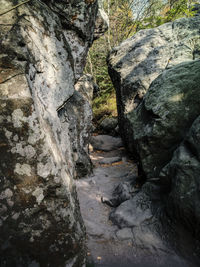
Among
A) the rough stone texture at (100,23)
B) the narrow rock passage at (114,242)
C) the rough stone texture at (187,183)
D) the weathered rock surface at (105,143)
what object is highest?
the rough stone texture at (100,23)

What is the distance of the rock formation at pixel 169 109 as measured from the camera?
101 inches

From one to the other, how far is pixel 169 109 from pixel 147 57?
4174 mm

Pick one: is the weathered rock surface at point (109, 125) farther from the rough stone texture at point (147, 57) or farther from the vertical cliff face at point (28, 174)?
the vertical cliff face at point (28, 174)

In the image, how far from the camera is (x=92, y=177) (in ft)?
17.1

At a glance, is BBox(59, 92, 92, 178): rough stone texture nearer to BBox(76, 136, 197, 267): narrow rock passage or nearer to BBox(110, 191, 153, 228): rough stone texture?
BBox(76, 136, 197, 267): narrow rock passage

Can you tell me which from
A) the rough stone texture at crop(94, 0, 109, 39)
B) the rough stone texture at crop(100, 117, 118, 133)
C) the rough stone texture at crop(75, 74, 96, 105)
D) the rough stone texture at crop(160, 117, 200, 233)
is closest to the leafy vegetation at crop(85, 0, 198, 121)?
the rough stone texture at crop(100, 117, 118, 133)

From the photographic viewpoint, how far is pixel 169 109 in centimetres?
354

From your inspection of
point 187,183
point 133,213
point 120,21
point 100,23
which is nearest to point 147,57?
point 100,23

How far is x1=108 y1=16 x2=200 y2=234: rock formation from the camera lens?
2572 mm

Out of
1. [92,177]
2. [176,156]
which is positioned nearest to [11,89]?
[176,156]

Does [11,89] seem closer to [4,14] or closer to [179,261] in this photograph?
[4,14]

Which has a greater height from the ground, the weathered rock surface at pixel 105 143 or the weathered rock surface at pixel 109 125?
the weathered rock surface at pixel 109 125

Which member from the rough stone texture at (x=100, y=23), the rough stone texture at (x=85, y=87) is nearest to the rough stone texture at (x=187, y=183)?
the rough stone texture at (x=85, y=87)

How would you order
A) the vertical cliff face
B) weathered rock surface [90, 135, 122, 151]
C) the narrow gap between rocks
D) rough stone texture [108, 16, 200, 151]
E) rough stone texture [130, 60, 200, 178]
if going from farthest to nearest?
weathered rock surface [90, 135, 122, 151] → rough stone texture [108, 16, 200, 151] → rough stone texture [130, 60, 200, 178] → the narrow gap between rocks → the vertical cliff face
